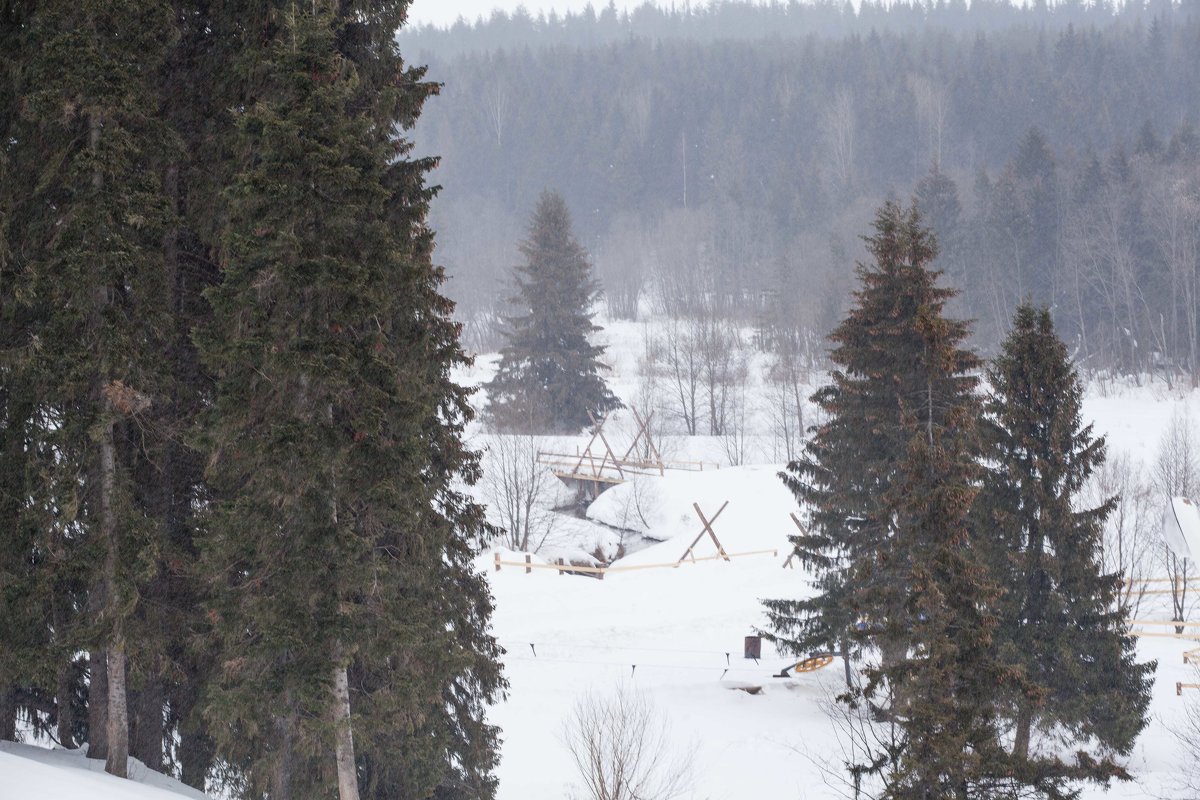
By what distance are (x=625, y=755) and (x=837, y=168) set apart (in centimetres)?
9096

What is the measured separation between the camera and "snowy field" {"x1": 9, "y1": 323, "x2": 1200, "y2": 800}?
17656mm

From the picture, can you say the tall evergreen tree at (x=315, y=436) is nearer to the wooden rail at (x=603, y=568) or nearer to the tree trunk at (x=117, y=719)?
the tree trunk at (x=117, y=719)

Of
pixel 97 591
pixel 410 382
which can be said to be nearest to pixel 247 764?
pixel 97 591

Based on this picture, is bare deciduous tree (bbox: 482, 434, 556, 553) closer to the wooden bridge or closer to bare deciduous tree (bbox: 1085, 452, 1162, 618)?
the wooden bridge

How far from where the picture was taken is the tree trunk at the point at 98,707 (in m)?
11.4

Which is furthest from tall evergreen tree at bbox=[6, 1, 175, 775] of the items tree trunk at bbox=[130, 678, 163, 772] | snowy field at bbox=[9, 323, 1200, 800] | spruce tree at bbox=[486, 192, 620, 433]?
spruce tree at bbox=[486, 192, 620, 433]

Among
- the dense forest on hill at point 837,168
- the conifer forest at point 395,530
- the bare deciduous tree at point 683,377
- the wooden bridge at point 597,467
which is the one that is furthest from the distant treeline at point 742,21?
the conifer forest at point 395,530

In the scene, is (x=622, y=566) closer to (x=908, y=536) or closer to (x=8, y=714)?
(x=908, y=536)

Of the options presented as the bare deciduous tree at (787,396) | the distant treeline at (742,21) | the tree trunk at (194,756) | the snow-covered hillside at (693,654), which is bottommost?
the snow-covered hillside at (693,654)

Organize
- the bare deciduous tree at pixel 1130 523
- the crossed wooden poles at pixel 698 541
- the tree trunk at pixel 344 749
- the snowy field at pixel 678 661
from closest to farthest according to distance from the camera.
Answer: the tree trunk at pixel 344 749 → the snowy field at pixel 678 661 → the bare deciduous tree at pixel 1130 523 → the crossed wooden poles at pixel 698 541

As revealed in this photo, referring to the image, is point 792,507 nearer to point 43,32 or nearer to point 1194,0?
point 43,32

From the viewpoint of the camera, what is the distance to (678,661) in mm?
25781

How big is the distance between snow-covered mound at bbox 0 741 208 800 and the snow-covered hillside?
7.16 m

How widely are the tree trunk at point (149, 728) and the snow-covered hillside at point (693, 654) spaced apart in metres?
6.70
